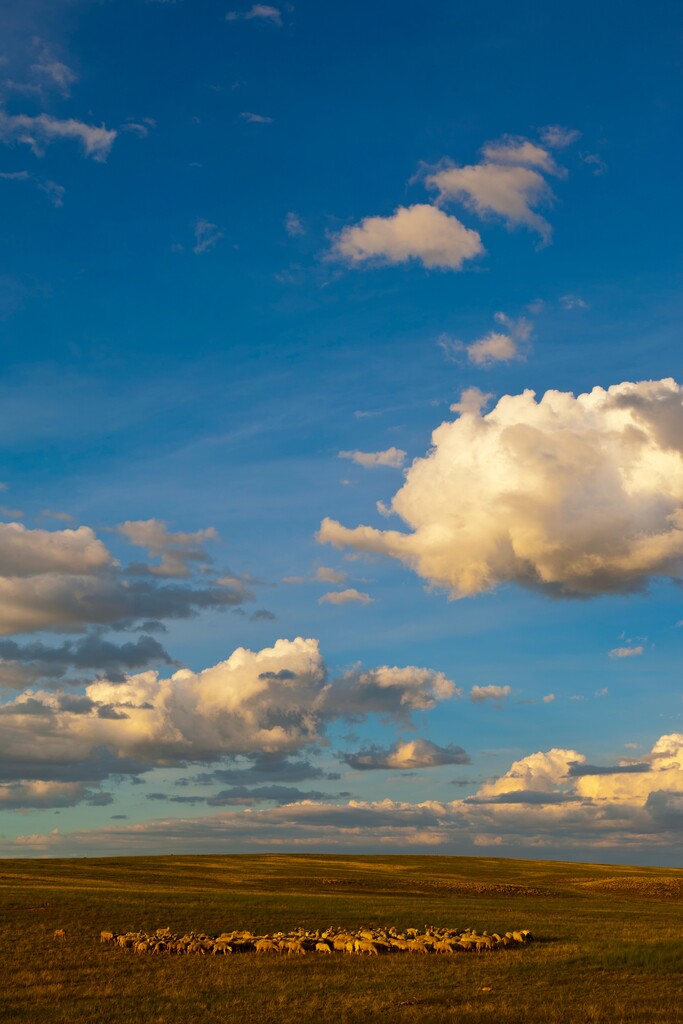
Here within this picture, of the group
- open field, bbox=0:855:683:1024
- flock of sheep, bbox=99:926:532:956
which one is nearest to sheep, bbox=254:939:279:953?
flock of sheep, bbox=99:926:532:956

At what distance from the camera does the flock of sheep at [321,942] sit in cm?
3784

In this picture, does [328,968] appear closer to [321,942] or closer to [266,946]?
[321,942]

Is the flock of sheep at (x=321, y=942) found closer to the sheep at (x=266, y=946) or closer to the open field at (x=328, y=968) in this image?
the sheep at (x=266, y=946)

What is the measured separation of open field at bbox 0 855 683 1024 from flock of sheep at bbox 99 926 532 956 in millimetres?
981

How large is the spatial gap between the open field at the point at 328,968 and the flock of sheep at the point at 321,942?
981 mm

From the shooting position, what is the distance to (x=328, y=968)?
Answer: 34531 millimetres

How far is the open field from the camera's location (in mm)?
27484

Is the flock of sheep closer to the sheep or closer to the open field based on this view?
the sheep

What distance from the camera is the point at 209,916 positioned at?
48.4m

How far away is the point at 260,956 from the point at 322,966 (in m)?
3.41

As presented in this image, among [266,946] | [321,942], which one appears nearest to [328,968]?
[321,942]

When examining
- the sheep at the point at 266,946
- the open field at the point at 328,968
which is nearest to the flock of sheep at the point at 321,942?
the sheep at the point at 266,946

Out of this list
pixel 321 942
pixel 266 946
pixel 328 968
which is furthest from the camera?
pixel 321 942

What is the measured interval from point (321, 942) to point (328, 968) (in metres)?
4.15
